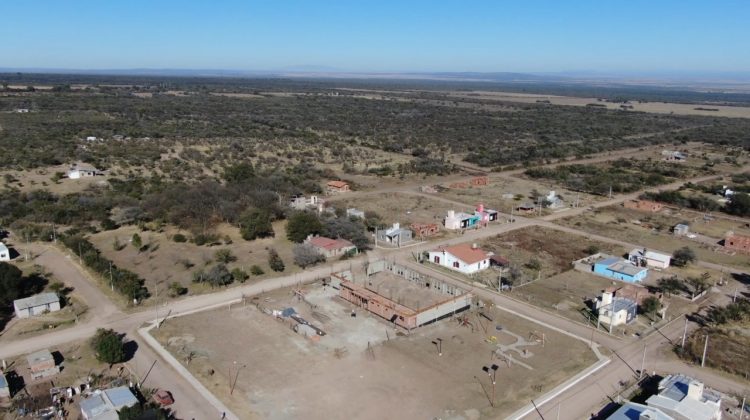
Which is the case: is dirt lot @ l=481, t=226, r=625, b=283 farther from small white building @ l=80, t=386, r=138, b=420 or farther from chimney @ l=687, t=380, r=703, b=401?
small white building @ l=80, t=386, r=138, b=420

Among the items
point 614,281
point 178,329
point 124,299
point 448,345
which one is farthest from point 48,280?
point 614,281

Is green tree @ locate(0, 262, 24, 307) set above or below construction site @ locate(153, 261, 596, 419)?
above

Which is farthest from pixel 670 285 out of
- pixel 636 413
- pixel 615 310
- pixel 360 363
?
pixel 360 363

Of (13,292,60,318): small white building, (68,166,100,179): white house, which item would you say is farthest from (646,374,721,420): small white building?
(68,166,100,179): white house

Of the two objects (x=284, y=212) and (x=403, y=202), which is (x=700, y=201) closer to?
(x=403, y=202)

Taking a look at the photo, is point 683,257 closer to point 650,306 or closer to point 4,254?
point 650,306

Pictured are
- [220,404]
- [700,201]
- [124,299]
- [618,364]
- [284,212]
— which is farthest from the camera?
[700,201]

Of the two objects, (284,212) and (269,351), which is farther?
(284,212)
